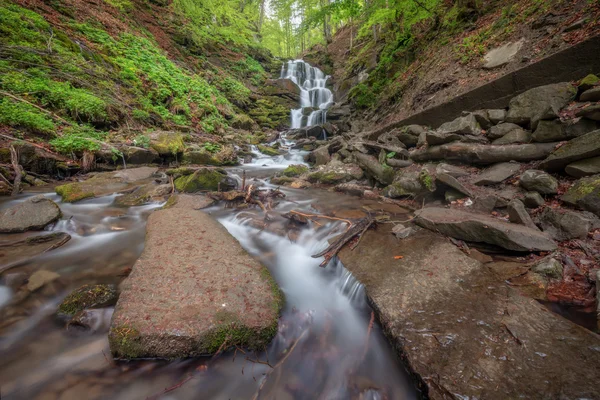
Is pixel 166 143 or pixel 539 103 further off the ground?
pixel 539 103

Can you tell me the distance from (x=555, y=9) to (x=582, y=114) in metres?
3.87

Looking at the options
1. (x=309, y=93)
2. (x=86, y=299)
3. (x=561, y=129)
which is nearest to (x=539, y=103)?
(x=561, y=129)

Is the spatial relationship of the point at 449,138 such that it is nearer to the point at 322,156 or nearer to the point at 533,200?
the point at 533,200

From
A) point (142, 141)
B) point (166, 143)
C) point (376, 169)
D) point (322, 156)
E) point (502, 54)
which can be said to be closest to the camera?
point (502, 54)

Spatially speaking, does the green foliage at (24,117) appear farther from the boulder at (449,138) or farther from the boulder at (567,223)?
the boulder at (567,223)

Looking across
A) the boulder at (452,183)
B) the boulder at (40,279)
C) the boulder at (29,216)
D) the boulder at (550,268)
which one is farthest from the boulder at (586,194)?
the boulder at (29,216)

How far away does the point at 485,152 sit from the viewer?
4180 millimetres

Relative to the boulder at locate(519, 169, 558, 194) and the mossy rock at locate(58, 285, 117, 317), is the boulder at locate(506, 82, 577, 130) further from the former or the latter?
the mossy rock at locate(58, 285, 117, 317)

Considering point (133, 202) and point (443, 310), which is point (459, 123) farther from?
point (133, 202)

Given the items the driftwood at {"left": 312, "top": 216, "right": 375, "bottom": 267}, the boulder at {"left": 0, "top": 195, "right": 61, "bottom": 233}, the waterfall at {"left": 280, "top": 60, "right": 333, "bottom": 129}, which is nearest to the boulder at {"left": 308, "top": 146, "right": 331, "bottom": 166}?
the driftwood at {"left": 312, "top": 216, "right": 375, "bottom": 267}

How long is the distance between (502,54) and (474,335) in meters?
6.71

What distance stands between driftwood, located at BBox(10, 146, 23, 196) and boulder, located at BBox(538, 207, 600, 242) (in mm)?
9013

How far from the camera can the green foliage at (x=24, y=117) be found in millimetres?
5980

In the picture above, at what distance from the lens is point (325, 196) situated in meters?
6.12
